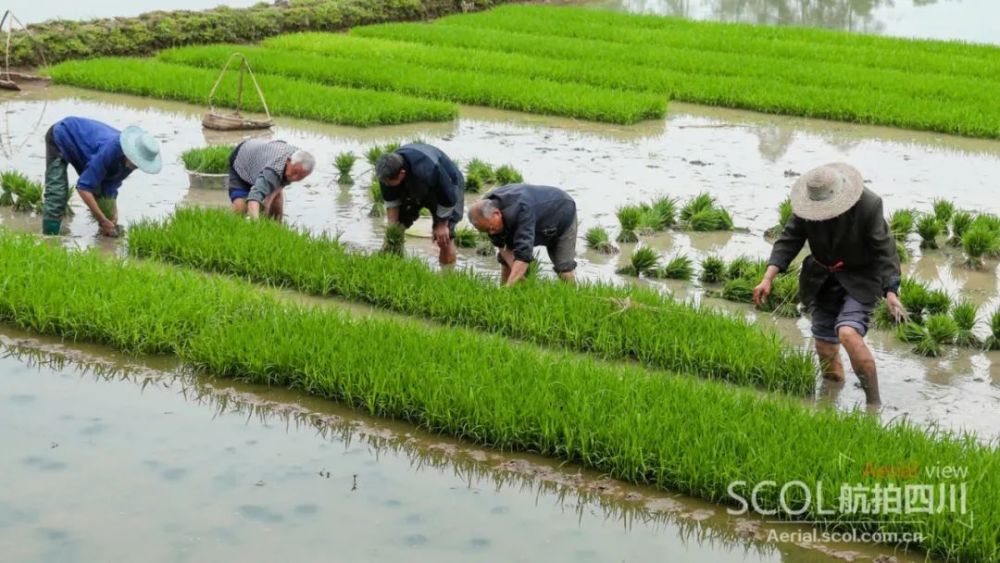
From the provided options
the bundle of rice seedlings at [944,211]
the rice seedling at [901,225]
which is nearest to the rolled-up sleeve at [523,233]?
the rice seedling at [901,225]

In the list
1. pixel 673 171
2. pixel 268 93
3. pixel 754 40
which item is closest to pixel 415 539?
pixel 673 171

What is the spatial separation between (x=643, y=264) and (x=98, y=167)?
3193mm

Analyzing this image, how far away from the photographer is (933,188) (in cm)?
1018

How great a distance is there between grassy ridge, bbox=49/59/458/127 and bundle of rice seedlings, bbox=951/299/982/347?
6.04 meters

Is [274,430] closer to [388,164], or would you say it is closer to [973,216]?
[388,164]

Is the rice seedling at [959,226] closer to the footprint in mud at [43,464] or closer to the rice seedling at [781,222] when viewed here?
the rice seedling at [781,222]

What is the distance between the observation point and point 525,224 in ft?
22.2

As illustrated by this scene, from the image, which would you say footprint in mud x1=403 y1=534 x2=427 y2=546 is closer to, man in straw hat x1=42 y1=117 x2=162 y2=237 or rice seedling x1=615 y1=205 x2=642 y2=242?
man in straw hat x1=42 y1=117 x2=162 y2=237

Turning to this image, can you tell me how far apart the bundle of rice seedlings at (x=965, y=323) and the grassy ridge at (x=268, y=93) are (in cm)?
604

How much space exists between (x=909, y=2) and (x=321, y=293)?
2196 cm

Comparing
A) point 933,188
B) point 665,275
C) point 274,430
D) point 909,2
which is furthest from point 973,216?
point 909,2

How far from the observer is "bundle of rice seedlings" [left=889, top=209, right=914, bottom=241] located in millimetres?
8586

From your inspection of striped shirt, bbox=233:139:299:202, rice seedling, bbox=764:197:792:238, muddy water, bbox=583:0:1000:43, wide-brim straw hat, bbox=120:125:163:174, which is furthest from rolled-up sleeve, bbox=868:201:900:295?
muddy water, bbox=583:0:1000:43

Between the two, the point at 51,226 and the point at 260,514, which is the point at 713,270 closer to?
the point at 260,514
